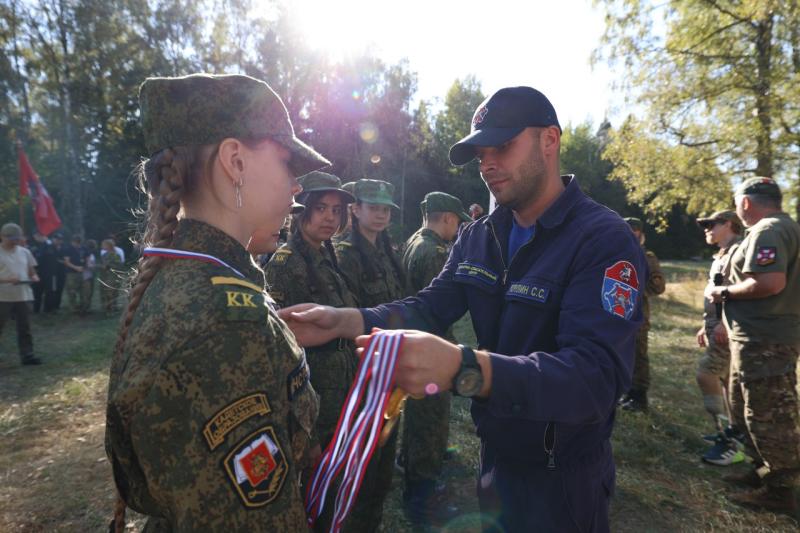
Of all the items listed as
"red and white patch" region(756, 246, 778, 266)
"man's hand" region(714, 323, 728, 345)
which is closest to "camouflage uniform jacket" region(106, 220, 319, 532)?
"red and white patch" region(756, 246, 778, 266)

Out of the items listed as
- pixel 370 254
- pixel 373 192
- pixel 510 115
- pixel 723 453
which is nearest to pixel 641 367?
pixel 723 453

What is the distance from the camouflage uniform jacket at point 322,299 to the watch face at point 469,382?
171cm

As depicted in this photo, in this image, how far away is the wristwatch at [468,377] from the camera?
1297 millimetres

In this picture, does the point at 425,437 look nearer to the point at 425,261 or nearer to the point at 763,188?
the point at 425,261

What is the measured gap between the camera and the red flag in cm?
1448

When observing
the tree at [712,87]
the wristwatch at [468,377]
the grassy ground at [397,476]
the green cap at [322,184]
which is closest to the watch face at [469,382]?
the wristwatch at [468,377]

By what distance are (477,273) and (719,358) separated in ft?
14.0

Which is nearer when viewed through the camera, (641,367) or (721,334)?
(721,334)

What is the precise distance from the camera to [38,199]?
14586mm

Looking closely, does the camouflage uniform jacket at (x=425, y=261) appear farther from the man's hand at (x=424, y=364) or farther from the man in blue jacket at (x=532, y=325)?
the man's hand at (x=424, y=364)

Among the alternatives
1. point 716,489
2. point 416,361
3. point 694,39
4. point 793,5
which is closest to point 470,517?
point 716,489

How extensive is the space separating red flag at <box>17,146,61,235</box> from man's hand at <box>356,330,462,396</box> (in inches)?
679

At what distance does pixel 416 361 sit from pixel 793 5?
50.8 feet

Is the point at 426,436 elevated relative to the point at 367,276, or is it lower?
lower
